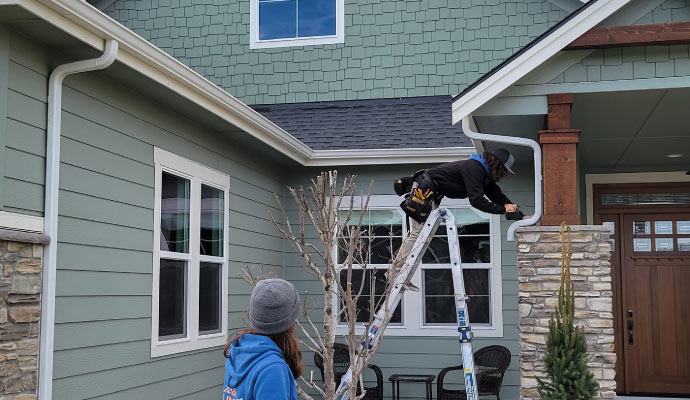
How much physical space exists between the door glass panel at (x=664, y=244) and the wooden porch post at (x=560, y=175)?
3.84m

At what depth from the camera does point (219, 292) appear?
24.5ft

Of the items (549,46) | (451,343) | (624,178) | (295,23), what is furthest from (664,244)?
(295,23)

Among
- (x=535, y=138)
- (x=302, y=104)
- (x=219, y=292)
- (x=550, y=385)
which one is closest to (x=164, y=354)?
(x=219, y=292)

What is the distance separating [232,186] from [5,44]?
11.4 ft

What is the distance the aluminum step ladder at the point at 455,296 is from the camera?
596cm

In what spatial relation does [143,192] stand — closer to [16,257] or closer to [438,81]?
[16,257]

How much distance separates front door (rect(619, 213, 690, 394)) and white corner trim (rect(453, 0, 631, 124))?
4.11m

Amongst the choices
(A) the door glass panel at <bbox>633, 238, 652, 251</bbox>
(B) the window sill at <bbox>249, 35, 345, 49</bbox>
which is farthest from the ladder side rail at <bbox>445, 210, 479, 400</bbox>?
(B) the window sill at <bbox>249, 35, 345, 49</bbox>

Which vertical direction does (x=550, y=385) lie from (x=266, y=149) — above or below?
below

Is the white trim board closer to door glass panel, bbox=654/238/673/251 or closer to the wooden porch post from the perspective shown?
door glass panel, bbox=654/238/673/251

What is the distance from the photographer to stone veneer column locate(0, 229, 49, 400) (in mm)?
4398

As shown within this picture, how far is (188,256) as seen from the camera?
673 cm

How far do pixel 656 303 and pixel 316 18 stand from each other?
Result: 579 centimetres

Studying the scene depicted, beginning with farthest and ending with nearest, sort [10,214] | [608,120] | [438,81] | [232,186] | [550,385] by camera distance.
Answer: [438,81] → [232,186] → [608,120] → [550,385] → [10,214]
